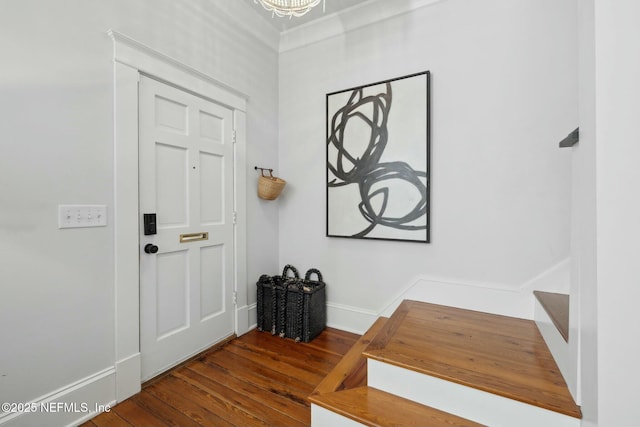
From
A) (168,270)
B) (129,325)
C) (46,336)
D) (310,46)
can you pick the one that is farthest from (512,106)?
(46,336)

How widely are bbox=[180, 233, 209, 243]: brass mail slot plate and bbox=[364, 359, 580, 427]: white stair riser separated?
1525mm

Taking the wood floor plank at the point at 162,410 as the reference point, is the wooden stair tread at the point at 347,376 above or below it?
above

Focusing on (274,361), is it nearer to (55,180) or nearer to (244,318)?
(244,318)

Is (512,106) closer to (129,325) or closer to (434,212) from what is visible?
(434,212)

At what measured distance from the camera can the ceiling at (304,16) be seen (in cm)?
235

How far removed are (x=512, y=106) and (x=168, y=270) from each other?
2.72m

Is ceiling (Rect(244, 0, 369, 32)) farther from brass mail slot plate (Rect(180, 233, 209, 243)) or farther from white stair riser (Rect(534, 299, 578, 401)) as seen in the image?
white stair riser (Rect(534, 299, 578, 401))

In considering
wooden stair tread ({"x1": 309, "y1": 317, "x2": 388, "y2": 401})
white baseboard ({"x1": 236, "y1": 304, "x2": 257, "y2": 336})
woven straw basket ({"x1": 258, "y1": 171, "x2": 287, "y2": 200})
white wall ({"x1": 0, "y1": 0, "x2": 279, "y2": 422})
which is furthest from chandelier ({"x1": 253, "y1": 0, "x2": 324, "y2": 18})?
white baseboard ({"x1": 236, "y1": 304, "x2": 257, "y2": 336})

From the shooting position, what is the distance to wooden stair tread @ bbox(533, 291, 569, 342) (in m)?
1.29

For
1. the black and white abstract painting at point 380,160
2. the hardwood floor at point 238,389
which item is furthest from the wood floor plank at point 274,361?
the black and white abstract painting at point 380,160

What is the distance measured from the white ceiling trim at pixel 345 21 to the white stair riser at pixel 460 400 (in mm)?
2643

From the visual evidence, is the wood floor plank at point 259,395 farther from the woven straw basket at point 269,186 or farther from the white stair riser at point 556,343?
the woven straw basket at point 269,186

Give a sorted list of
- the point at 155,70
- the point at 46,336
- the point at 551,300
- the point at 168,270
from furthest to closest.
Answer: the point at 168,270 → the point at 155,70 → the point at 551,300 → the point at 46,336

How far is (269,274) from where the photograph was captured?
110 inches
